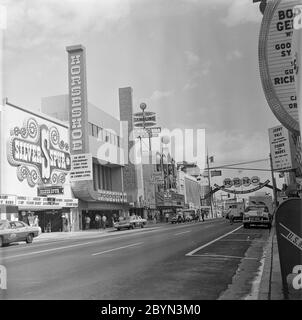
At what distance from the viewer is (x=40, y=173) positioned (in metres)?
37.2

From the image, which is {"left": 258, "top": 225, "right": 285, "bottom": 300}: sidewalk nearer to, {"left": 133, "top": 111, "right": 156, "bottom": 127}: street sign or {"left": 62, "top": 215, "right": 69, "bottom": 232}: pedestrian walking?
{"left": 133, "top": 111, "right": 156, "bottom": 127}: street sign

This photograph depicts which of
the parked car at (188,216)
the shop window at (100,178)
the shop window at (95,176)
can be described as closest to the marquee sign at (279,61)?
the shop window at (95,176)

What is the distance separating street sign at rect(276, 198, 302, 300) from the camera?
562 cm

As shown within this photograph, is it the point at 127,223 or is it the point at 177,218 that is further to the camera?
the point at 177,218

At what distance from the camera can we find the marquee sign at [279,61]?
225 inches

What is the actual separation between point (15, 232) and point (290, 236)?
19267 millimetres

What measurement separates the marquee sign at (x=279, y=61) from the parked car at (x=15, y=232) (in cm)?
1782

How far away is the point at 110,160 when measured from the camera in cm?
5025

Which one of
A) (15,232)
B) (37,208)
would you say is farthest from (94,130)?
(15,232)

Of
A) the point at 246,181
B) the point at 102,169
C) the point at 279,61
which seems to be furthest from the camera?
the point at 102,169

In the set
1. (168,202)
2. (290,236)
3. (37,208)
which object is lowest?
(290,236)

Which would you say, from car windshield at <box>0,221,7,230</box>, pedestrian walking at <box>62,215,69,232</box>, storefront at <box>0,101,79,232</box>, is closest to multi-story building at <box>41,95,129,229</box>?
storefront at <box>0,101,79,232</box>

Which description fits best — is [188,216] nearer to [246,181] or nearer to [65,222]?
[65,222]

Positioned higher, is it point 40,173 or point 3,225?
point 40,173
